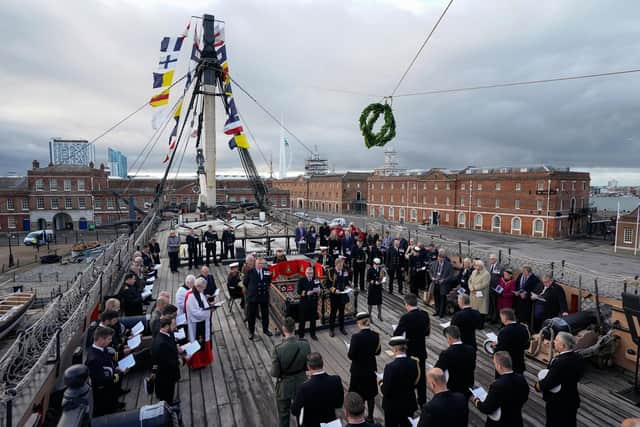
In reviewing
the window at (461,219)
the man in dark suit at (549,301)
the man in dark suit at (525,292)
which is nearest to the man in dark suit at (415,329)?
the man in dark suit at (549,301)

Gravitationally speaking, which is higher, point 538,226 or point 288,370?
point 288,370

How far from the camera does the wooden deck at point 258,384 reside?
5.05 m

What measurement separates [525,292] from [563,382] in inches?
159

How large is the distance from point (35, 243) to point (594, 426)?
57.7 meters

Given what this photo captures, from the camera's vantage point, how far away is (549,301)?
710 centimetres

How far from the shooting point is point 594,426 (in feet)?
16.2

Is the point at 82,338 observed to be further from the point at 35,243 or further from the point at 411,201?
the point at 411,201

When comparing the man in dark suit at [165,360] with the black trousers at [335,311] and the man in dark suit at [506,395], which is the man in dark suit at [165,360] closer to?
the man in dark suit at [506,395]

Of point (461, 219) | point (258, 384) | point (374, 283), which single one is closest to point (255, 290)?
point (258, 384)

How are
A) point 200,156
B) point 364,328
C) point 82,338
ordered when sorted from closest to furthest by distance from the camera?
1. point 364,328
2. point 82,338
3. point 200,156

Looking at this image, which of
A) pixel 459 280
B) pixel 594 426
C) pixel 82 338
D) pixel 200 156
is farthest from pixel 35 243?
pixel 594 426

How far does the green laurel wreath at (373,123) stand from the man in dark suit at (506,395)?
268 inches

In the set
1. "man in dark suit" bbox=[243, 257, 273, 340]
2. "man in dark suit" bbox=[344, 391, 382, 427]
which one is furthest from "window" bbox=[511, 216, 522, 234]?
"man in dark suit" bbox=[344, 391, 382, 427]

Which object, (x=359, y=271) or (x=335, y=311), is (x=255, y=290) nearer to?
(x=335, y=311)
